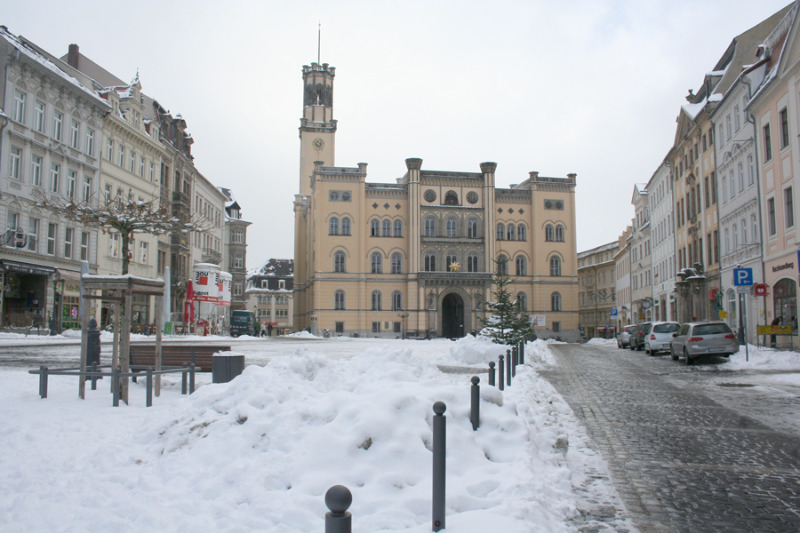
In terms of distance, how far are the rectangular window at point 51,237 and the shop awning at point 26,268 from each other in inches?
53.5

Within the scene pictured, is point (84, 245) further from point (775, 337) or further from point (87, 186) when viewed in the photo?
point (775, 337)

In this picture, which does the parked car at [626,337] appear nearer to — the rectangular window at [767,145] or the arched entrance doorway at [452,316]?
the rectangular window at [767,145]

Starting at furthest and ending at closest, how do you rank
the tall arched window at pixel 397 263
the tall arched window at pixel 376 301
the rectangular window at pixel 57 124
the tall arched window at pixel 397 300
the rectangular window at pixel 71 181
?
Answer: the tall arched window at pixel 397 263 → the tall arched window at pixel 397 300 → the tall arched window at pixel 376 301 → the rectangular window at pixel 71 181 → the rectangular window at pixel 57 124

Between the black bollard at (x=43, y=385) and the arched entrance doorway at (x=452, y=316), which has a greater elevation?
the arched entrance doorway at (x=452, y=316)

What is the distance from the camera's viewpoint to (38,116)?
34.6m

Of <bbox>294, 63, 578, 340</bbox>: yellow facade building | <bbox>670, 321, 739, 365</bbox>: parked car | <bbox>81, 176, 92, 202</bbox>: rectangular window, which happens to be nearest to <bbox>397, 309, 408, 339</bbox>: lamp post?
<bbox>294, 63, 578, 340</bbox>: yellow facade building

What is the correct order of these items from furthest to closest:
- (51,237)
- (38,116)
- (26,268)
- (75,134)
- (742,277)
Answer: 1. (75,134)
2. (51,237)
3. (38,116)
4. (26,268)
5. (742,277)

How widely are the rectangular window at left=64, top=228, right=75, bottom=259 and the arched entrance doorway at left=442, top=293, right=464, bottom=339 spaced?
132ft

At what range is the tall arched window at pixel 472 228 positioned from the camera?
70062 mm

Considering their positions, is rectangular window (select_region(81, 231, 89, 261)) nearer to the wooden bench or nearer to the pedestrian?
the wooden bench

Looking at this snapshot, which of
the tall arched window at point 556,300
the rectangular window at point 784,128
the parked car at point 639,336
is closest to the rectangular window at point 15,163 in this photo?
the parked car at point 639,336

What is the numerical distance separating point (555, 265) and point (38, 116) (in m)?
51.8

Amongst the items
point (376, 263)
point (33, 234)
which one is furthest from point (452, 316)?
point (33, 234)

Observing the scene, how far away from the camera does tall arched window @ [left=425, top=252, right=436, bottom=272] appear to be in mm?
69062
